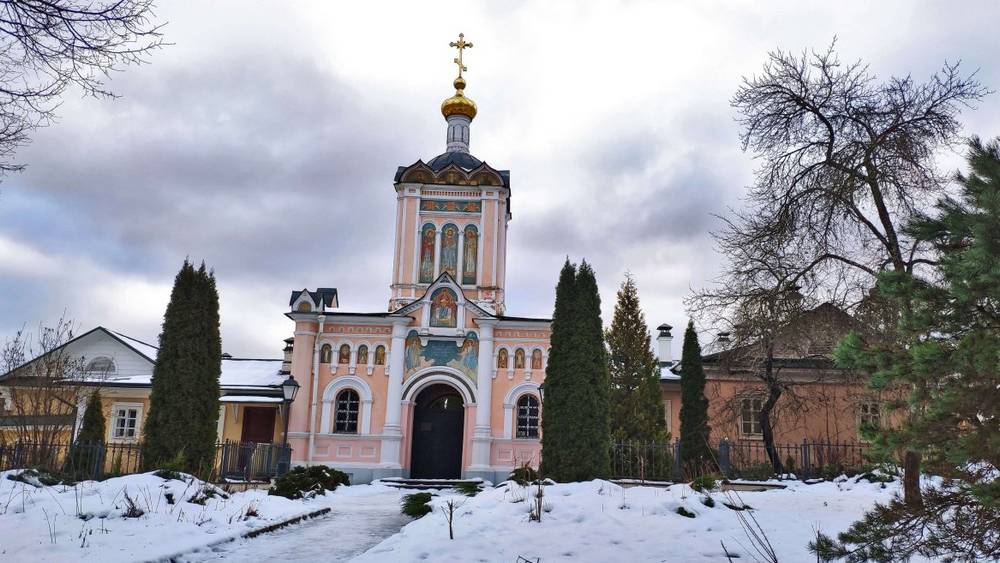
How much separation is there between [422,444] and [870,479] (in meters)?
13.1

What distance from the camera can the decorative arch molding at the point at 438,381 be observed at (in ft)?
74.5

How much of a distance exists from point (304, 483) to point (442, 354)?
8.88m

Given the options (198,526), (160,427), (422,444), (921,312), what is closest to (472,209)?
(422,444)

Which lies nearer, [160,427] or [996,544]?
[996,544]

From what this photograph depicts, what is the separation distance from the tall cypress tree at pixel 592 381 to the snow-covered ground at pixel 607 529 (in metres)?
2.72

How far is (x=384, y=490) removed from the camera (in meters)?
19.3

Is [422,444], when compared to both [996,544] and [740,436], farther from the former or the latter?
[996,544]

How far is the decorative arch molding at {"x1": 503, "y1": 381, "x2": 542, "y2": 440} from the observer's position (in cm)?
2242

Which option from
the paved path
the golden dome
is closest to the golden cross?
the golden dome

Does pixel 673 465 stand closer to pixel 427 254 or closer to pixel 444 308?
pixel 444 308

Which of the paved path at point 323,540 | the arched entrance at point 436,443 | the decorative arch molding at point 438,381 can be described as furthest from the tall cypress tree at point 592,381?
the arched entrance at point 436,443

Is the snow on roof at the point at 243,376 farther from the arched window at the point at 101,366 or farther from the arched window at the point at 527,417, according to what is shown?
the arched window at the point at 527,417

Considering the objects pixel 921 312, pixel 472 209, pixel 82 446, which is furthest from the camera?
pixel 472 209

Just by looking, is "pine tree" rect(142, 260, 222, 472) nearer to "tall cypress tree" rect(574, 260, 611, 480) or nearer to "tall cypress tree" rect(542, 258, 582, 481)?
"tall cypress tree" rect(542, 258, 582, 481)
